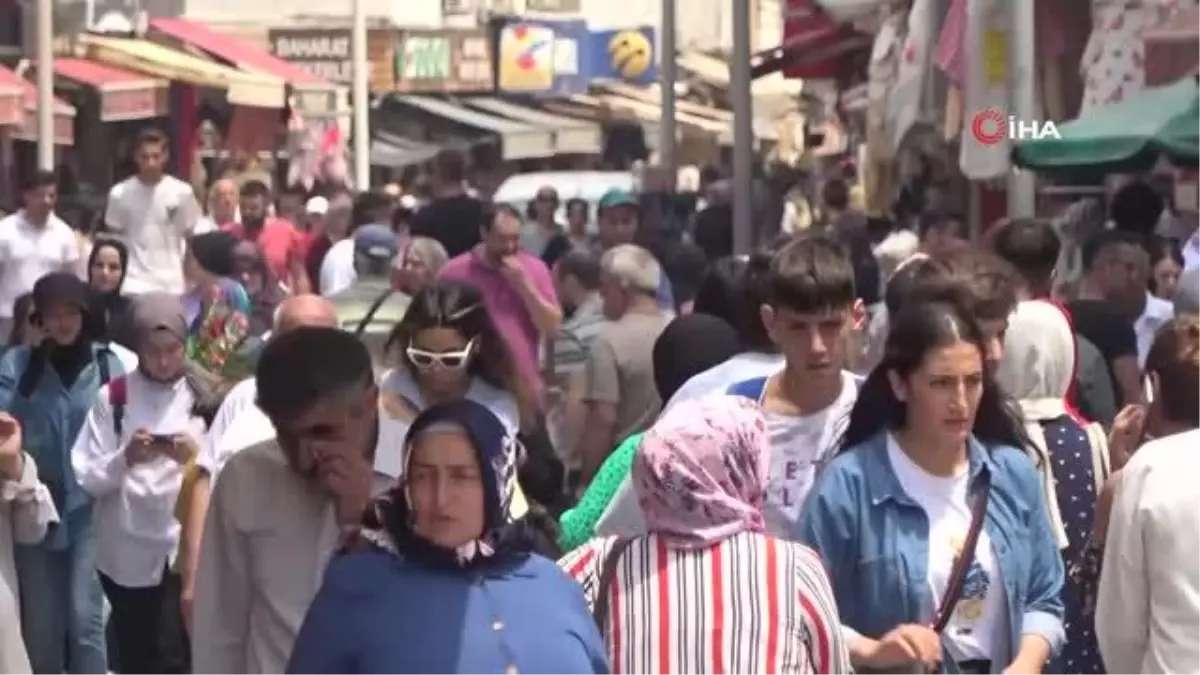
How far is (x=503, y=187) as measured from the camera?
37.0 metres

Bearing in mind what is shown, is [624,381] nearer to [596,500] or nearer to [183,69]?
[596,500]

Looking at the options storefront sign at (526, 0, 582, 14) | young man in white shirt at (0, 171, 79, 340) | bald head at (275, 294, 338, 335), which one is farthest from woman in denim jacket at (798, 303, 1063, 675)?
storefront sign at (526, 0, 582, 14)

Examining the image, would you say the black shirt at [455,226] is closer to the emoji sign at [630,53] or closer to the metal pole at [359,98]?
the metal pole at [359,98]

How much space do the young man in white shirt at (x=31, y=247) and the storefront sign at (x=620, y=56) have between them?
36596 mm

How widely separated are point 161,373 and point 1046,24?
34.0 feet

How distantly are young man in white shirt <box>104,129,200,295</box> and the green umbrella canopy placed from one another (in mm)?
6586

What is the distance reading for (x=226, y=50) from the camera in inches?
1481

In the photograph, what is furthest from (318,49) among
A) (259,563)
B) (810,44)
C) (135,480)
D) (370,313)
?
(259,563)

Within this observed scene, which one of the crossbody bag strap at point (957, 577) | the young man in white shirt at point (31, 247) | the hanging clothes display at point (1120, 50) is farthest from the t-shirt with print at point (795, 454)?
the young man in white shirt at point (31, 247)

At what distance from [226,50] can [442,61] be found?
13320 millimetres

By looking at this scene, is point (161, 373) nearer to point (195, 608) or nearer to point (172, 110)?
point (195, 608)

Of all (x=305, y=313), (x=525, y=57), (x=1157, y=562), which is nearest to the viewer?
(x=1157, y=562)

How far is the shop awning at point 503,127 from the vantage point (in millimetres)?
48188

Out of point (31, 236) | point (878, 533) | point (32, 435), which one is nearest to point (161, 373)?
point (32, 435)
